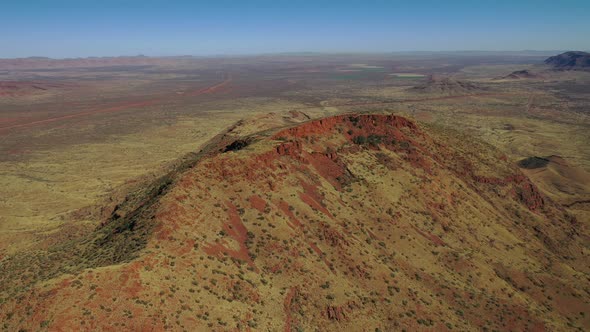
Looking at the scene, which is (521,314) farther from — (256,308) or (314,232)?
(256,308)

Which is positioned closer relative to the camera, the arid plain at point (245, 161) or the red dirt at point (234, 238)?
the red dirt at point (234, 238)

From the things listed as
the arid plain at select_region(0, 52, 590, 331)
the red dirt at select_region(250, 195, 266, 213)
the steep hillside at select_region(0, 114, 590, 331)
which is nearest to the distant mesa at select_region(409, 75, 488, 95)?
the arid plain at select_region(0, 52, 590, 331)

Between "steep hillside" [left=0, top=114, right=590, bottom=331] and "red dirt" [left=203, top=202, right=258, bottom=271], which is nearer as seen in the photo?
"steep hillside" [left=0, top=114, right=590, bottom=331]

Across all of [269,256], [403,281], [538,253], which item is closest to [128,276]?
[269,256]

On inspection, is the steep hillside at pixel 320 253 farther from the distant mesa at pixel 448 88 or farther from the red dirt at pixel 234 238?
the distant mesa at pixel 448 88

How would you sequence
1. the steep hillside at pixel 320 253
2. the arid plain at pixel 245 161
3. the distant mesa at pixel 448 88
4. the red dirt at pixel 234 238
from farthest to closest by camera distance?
the distant mesa at pixel 448 88 → the arid plain at pixel 245 161 → the red dirt at pixel 234 238 → the steep hillside at pixel 320 253

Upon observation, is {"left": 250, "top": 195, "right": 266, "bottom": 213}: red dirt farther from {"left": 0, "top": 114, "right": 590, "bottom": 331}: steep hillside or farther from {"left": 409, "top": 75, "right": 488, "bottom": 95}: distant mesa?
{"left": 409, "top": 75, "right": 488, "bottom": 95}: distant mesa

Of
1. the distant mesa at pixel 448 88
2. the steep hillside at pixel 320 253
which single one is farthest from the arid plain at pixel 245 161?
the distant mesa at pixel 448 88

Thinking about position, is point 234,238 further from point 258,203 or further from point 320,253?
point 320,253
